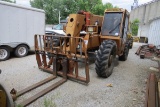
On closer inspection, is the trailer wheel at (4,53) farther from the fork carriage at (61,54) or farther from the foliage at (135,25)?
the foliage at (135,25)

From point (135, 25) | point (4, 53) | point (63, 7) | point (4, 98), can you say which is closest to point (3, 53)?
point (4, 53)

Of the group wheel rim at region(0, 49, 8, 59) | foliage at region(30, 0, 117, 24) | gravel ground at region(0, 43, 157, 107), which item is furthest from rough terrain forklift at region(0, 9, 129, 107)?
foliage at region(30, 0, 117, 24)

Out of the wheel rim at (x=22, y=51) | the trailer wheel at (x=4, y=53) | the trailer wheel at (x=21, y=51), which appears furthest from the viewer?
the wheel rim at (x=22, y=51)

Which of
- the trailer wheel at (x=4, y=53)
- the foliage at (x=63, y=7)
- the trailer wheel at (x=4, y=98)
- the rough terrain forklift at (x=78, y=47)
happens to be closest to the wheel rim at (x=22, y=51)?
the trailer wheel at (x=4, y=53)

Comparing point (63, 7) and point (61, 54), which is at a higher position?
point (63, 7)

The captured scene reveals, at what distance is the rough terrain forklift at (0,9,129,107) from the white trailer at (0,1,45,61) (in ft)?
7.98

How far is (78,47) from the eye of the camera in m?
5.37

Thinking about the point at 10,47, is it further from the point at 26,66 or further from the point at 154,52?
the point at 154,52

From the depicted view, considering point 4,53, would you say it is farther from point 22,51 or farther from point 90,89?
point 90,89

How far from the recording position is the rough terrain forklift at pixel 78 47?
4398 millimetres

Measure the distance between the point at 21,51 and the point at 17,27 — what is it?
1.33 metres

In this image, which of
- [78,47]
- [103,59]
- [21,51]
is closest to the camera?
[103,59]

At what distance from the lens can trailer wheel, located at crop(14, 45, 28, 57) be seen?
7.54 metres

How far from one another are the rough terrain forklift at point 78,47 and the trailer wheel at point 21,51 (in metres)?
2.66
